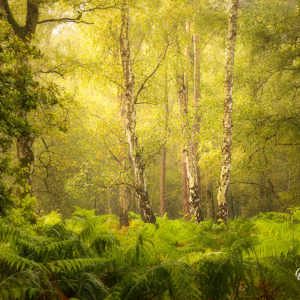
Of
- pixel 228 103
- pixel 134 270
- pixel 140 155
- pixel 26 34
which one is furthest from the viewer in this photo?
pixel 228 103

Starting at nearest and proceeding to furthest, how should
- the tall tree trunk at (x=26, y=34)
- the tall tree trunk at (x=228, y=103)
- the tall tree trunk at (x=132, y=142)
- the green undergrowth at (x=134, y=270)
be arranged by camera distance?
the green undergrowth at (x=134, y=270) < the tall tree trunk at (x=26, y=34) < the tall tree trunk at (x=132, y=142) < the tall tree trunk at (x=228, y=103)

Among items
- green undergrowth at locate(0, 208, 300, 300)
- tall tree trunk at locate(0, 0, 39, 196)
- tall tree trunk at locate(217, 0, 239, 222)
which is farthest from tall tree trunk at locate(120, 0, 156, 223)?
green undergrowth at locate(0, 208, 300, 300)

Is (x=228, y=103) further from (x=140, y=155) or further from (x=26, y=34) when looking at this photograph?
(x=26, y=34)

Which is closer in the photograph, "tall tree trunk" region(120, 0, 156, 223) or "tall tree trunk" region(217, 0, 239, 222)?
"tall tree trunk" region(120, 0, 156, 223)

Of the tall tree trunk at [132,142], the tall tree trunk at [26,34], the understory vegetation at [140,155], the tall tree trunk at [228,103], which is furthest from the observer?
the tall tree trunk at [228,103]

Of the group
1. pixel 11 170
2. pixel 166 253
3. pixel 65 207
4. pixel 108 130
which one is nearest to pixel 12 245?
pixel 11 170

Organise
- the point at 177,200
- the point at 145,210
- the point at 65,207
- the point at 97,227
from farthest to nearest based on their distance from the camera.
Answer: the point at 177,200, the point at 65,207, the point at 145,210, the point at 97,227

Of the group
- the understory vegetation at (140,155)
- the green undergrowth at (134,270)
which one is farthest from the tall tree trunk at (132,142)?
the green undergrowth at (134,270)

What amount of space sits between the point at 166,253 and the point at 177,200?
128 feet

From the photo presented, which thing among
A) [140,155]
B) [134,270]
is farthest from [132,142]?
[134,270]

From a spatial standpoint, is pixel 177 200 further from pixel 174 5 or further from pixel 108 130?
pixel 174 5

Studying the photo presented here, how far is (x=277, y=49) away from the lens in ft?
49.6

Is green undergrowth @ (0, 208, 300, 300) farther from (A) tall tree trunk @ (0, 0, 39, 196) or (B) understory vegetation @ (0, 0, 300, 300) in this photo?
(A) tall tree trunk @ (0, 0, 39, 196)

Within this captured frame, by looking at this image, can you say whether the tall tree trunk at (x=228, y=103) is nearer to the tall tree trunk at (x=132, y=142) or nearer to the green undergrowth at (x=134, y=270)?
the tall tree trunk at (x=132, y=142)
